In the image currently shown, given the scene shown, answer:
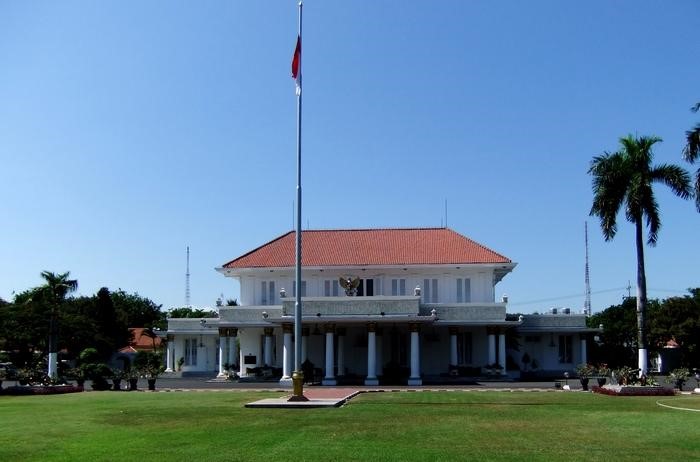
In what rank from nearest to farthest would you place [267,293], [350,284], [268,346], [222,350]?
[268,346]
[350,284]
[222,350]
[267,293]

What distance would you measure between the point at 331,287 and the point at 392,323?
766 cm

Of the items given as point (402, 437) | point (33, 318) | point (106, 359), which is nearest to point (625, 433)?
point (402, 437)

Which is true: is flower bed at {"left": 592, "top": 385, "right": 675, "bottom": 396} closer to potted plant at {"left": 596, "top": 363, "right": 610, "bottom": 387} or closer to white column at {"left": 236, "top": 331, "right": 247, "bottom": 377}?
potted plant at {"left": 596, "top": 363, "right": 610, "bottom": 387}

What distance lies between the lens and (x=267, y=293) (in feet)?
164

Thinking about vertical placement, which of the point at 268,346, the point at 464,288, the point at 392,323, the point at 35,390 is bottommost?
the point at 35,390

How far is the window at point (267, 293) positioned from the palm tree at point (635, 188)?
20.8 m

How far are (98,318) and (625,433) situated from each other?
69356mm

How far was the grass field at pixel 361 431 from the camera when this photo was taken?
13570 mm

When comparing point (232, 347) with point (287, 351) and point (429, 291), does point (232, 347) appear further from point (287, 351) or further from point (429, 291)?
point (429, 291)

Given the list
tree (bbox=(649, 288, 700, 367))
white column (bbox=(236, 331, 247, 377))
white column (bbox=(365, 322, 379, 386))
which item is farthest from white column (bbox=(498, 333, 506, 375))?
tree (bbox=(649, 288, 700, 367))

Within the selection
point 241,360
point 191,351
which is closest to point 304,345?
point 241,360

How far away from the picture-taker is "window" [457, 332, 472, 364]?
47.2m

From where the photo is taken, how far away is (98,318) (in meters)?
78.6

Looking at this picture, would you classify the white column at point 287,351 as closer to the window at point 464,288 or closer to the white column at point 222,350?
the white column at point 222,350
